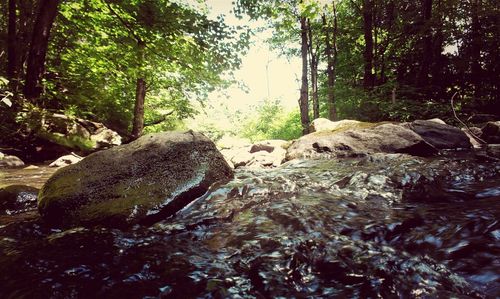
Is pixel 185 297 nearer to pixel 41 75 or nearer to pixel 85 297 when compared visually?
pixel 85 297

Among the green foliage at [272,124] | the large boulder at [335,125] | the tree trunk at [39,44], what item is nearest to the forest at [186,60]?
the tree trunk at [39,44]

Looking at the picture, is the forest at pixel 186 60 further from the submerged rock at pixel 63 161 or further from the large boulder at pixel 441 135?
the large boulder at pixel 441 135

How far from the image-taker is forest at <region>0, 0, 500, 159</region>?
6934 mm

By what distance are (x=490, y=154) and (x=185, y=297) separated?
6667 millimetres

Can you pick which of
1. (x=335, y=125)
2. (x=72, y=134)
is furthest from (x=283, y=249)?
(x=72, y=134)

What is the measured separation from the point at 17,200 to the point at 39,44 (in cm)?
481

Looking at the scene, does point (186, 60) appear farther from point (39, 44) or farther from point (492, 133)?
point (492, 133)

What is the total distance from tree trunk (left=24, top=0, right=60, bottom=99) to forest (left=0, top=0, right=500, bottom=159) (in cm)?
2

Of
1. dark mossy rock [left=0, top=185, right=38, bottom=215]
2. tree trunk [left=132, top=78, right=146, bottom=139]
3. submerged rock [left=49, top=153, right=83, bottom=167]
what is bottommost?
dark mossy rock [left=0, top=185, right=38, bottom=215]

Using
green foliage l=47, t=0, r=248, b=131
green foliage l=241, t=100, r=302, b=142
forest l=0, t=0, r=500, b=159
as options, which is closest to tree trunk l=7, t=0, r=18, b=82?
forest l=0, t=0, r=500, b=159

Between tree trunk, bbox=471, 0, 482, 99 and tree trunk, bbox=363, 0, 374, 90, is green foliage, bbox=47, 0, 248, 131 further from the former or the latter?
tree trunk, bbox=471, 0, 482, 99

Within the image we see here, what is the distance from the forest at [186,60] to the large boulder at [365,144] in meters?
2.77

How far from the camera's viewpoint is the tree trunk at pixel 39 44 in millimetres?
6988

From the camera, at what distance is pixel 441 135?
26.4 feet
